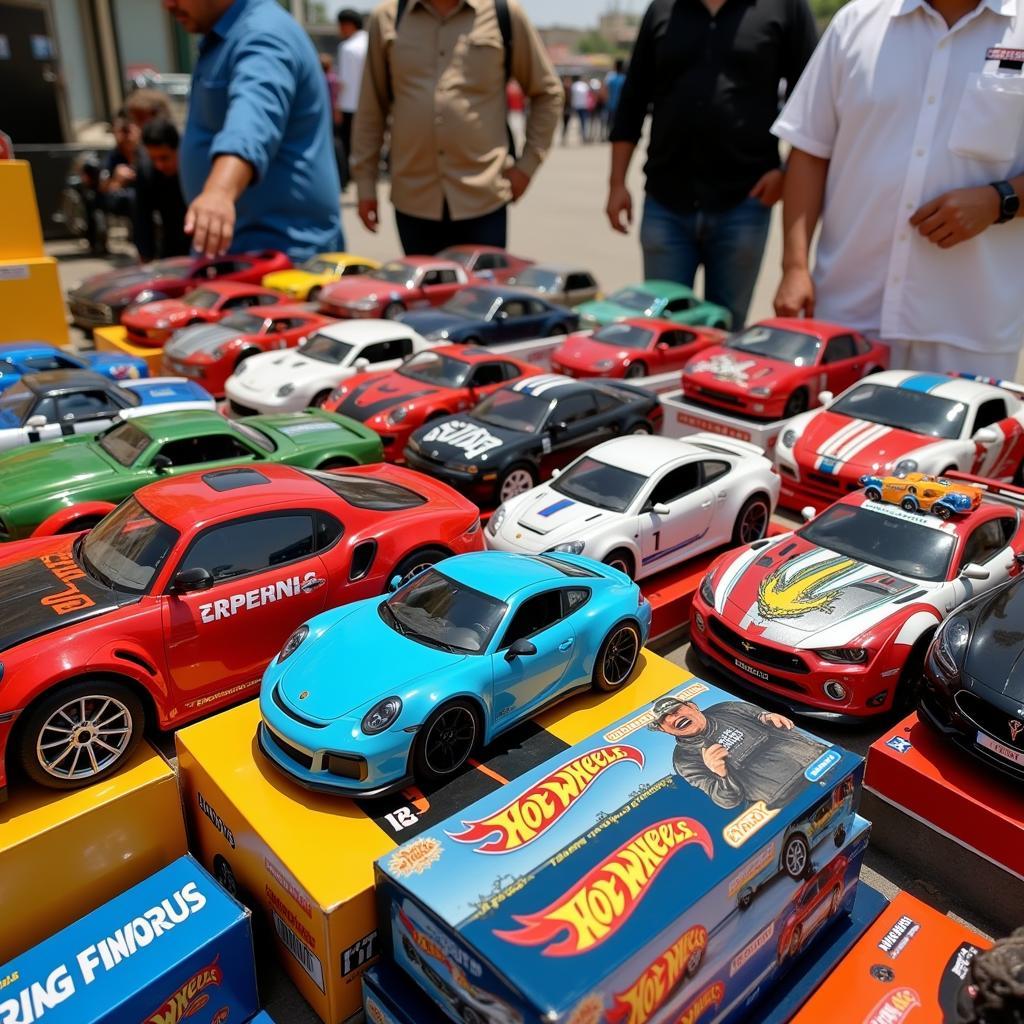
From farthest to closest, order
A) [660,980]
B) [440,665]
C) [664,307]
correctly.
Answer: [664,307] < [440,665] < [660,980]

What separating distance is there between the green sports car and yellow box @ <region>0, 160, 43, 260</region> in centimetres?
449

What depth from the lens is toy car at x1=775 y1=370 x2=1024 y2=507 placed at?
650cm

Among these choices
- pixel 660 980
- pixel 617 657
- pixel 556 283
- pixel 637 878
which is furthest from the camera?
pixel 556 283

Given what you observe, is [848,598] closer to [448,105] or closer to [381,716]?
[381,716]

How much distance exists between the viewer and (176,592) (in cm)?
427

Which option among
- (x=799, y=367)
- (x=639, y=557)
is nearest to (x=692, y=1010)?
(x=639, y=557)

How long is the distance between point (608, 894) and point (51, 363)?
25.4ft

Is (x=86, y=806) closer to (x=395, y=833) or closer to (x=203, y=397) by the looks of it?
(x=395, y=833)

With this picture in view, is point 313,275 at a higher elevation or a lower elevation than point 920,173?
lower

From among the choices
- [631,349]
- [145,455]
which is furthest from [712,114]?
[145,455]

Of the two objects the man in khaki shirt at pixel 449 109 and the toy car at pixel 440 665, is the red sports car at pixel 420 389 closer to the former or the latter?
the man in khaki shirt at pixel 449 109

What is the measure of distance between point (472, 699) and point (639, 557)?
2.08 meters

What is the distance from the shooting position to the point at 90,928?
3.08 meters

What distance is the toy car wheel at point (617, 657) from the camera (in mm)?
4340
